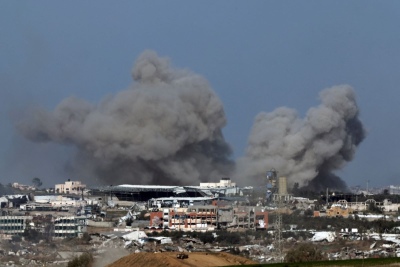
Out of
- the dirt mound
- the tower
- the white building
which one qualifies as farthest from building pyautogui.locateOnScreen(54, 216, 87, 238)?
the dirt mound

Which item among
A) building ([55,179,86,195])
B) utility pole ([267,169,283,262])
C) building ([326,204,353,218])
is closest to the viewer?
utility pole ([267,169,283,262])

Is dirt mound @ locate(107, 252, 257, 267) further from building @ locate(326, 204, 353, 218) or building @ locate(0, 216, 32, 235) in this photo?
building @ locate(326, 204, 353, 218)

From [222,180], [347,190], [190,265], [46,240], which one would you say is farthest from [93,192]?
[190,265]

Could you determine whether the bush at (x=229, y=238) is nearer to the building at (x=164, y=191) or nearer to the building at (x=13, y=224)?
the building at (x=13, y=224)

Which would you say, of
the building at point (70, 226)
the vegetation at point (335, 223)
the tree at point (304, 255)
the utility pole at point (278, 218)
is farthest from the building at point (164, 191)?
the tree at point (304, 255)

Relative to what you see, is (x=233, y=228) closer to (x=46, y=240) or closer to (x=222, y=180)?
(x=46, y=240)
